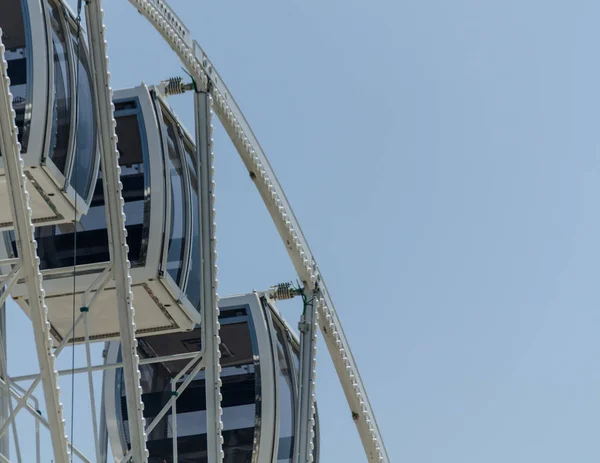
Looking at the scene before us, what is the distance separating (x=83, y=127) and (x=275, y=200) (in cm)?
376

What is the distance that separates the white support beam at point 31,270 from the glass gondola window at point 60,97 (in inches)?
183

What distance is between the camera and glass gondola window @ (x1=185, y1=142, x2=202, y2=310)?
24953 mm

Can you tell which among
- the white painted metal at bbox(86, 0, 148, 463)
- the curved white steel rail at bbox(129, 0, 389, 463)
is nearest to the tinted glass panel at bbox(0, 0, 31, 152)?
the curved white steel rail at bbox(129, 0, 389, 463)

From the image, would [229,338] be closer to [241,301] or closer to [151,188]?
[241,301]

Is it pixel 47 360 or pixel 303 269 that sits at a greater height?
pixel 303 269

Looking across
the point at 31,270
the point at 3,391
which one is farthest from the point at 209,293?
the point at 31,270

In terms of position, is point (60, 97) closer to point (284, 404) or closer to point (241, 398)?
point (241, 398)

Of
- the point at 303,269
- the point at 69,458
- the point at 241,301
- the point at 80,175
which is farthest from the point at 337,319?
the point at 69,458

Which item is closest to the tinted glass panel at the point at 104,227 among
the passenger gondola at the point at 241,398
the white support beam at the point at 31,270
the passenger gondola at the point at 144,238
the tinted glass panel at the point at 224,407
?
the passenger gondola at the point at 144,238

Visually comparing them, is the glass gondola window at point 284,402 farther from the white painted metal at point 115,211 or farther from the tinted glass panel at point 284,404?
the white painted metal at point 115,211

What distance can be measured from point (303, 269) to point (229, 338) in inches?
238

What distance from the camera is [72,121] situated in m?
21.5

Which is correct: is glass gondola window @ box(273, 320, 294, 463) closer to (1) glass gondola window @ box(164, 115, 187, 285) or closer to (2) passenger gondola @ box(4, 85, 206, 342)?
(2) passenger gondola @ box(4, 85, 206, 342)

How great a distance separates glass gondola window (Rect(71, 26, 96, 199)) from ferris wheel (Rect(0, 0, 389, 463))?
3 centimetres
